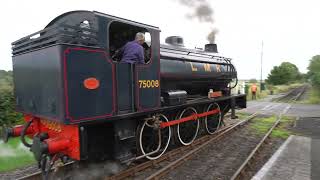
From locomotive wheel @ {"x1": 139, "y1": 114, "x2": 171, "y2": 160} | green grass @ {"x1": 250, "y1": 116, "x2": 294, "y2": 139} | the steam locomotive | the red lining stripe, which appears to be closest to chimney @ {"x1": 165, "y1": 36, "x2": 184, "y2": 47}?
the steam locomotive

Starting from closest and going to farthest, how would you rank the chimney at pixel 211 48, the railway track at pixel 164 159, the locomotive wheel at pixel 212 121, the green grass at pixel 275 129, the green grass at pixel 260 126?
the railway track at pixel 164 159 < the locomotive wheel at pixel 212 121 < the green grass at pixel 275 129 < the green grass at pixel 260 126 < the chimney at pixel 211 48

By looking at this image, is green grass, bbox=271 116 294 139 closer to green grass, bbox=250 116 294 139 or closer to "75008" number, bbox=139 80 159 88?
green grass, bbox=250 116 294 139

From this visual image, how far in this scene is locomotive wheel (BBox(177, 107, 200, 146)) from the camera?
24.7ft

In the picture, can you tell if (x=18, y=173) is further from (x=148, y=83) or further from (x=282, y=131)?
(x=282, y=131)

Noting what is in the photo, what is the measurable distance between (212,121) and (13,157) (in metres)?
6.09

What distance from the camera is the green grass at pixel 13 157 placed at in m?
6.27

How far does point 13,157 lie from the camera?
6.80m

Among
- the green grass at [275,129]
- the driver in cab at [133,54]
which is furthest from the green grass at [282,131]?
the driver in cab at [133,54]

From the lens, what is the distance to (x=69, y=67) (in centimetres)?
402

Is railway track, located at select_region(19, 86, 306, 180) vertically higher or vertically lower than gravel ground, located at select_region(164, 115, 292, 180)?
higher

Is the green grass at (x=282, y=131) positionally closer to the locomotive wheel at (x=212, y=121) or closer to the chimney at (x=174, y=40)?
the locomotive wheel at (x=212, y=121)

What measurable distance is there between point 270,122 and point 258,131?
264 centimetres

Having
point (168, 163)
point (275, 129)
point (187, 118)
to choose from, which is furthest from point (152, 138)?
point (275, 129)

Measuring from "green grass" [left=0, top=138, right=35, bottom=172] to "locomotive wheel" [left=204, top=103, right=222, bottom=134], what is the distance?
5.30 meters
